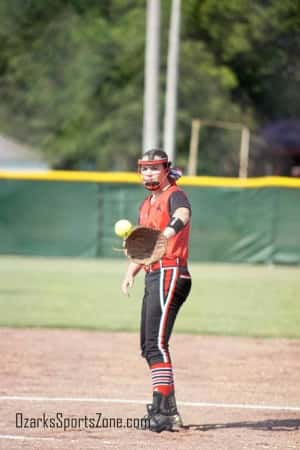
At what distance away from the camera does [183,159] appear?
39312 millimetres

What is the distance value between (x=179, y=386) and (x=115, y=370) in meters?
1.05

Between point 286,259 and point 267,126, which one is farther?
point 267,126

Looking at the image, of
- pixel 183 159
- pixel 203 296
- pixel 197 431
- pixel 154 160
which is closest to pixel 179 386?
pixel 197 431

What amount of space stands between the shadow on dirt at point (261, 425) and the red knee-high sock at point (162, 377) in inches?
15.2

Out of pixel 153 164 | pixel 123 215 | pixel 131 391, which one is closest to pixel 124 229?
pixel 153 164

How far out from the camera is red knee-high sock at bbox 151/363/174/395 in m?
7.07

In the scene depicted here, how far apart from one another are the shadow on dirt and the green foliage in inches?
1178

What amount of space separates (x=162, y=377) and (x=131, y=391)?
1.91 metres

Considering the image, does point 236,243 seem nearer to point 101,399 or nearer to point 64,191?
point 64,191

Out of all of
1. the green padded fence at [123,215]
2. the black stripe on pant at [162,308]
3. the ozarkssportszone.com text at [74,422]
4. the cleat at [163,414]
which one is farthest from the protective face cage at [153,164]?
the green padded fence at [123,215]

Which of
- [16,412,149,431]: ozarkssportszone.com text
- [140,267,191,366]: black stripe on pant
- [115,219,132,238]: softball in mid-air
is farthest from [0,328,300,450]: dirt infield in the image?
[115,219,132,238]: softball in mid-air

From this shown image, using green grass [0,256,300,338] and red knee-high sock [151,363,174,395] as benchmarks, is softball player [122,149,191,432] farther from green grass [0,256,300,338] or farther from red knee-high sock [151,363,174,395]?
green grass [0,256,300,338]

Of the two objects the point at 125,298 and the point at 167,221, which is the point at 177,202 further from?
the point at 125,298

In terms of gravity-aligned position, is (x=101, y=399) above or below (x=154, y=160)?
below
